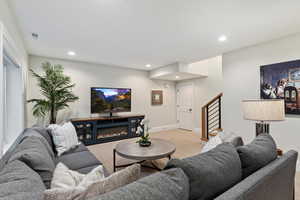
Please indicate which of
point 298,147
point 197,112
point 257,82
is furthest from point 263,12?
point 197,112

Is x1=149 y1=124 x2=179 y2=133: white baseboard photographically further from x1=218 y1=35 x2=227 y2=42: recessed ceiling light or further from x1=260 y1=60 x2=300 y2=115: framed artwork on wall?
x1=218 y1=35 x2=227 y2=42: recessed ceiling light

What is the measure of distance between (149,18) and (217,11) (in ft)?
2.97

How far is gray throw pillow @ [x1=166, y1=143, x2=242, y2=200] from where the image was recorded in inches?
31.9

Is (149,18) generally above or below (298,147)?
above

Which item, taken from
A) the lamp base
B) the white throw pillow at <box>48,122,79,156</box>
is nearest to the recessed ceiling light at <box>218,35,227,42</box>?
the lamp base

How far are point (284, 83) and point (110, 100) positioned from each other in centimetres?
405

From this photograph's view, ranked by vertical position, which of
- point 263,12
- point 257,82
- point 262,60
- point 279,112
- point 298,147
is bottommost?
point 298,147

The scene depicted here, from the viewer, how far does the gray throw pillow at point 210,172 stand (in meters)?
0.81

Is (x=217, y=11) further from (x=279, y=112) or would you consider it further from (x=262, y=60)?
(x=262, y=60)

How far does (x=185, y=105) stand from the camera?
5.91 meters

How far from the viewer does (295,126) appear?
2568mm

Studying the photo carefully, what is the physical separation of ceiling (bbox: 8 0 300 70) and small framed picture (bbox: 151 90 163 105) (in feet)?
7.86

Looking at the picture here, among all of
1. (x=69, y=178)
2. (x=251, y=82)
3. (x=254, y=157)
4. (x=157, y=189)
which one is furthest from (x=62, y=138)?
(x=251, y=82)

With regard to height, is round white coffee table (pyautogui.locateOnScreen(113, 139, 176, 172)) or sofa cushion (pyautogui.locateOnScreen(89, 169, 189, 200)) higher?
sofa cushion (pyautogui.locateOnScreen(89, 169, 189, 200))
